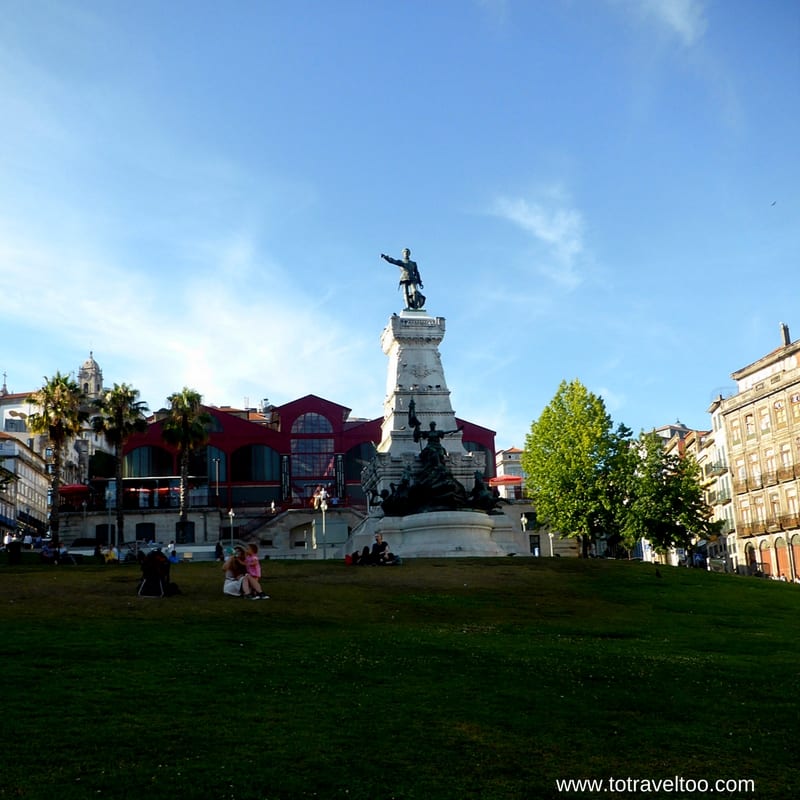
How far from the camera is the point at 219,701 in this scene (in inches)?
541

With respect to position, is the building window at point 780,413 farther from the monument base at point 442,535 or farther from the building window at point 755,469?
the monument base at point 442,535

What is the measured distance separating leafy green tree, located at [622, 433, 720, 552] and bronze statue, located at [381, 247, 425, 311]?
1846 centimetres

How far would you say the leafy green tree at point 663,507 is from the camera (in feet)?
186

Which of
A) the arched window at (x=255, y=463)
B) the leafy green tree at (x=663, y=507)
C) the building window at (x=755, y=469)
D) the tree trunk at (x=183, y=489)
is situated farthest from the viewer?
the arched window at (x=255, y=463)

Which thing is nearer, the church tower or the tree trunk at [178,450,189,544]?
the tree trunk at [178,450,189,544]

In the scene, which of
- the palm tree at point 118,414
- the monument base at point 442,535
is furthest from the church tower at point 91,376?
the monument base at point 442,535

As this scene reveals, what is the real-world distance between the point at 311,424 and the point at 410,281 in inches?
1335

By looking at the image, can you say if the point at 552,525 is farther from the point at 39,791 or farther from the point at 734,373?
the point at 39,791

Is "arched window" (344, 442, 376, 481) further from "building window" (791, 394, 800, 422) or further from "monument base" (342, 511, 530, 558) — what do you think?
"monument base" (342, 511, 530, 558)

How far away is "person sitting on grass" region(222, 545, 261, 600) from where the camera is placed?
25203 millimetres

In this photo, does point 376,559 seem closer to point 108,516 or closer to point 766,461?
point 766,461

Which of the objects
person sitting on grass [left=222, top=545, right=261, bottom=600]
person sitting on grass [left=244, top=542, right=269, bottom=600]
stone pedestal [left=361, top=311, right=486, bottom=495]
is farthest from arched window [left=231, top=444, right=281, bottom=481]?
person sitting on grass [left=244, top=542, right=269, bottom=600]

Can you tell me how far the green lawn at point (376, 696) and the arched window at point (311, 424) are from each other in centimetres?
7076

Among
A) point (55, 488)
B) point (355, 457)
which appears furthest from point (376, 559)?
point (355, 457)
